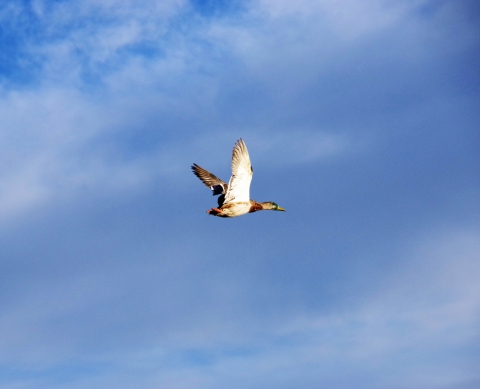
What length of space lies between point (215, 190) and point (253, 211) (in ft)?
11.8

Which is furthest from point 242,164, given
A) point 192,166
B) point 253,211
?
point 192,166

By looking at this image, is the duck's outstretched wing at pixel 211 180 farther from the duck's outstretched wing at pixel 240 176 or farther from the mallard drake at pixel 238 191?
the duck's outstretched wing at pixel 240 176

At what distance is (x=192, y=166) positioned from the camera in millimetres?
53625

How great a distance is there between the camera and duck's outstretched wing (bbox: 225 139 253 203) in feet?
145

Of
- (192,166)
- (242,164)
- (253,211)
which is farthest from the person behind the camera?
(192,166)

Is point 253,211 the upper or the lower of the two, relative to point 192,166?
lower

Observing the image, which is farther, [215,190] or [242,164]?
[215,190]

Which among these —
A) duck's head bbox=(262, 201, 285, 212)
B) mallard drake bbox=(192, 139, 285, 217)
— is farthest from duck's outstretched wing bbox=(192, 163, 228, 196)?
duck's head bbox=(262, 201, 285, 212)

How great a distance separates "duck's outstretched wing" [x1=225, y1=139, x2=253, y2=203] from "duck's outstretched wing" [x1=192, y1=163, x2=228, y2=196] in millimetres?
2964

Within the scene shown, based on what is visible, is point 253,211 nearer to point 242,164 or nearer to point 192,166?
point 242,164

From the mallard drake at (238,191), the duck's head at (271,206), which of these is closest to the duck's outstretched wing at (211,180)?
the mallard drake at (238,191)

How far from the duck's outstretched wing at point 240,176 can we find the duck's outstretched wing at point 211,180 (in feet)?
9.73

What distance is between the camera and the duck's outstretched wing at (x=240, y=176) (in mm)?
44344

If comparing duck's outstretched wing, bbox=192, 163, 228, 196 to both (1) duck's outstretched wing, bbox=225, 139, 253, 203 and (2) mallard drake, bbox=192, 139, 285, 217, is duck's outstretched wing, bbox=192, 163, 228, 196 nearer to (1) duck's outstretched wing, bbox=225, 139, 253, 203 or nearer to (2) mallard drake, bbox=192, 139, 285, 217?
(2) mallard drake, bbox=192, 139, 285, 217
